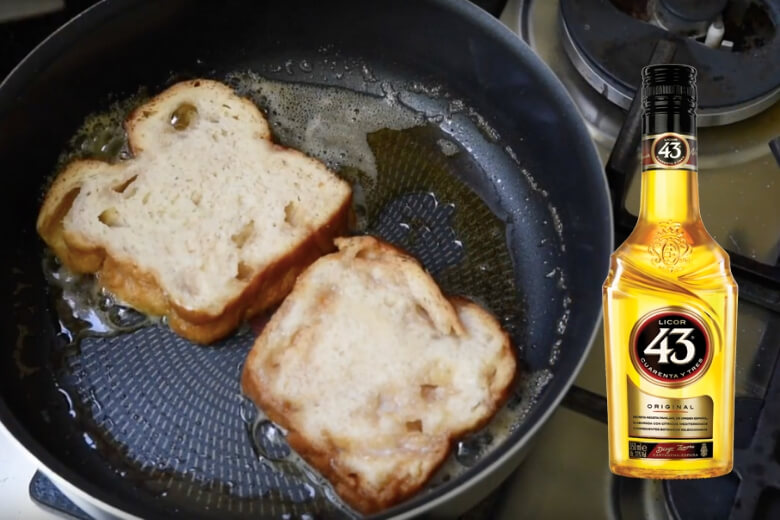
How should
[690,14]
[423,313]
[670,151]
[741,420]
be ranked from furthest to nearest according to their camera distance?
[690,14] < [423,313] < [741,420] < [670,151]

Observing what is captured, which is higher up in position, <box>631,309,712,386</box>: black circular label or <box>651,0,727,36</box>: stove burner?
<box>651,0,727,36</box>: stove burner

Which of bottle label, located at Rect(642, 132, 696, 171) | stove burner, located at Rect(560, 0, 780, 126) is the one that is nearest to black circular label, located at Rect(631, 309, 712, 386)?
bottle label, located at Rect(642, 132, 696, 171)

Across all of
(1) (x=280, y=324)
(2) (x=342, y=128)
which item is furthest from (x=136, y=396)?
(2) (x=342, y=128)

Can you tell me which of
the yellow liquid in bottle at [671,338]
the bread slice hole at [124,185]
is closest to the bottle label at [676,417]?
the yellow liquid in bottle at [671,338]

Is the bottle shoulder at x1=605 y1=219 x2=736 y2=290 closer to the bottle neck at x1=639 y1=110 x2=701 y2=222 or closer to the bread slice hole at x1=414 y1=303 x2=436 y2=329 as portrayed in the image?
the bottle neck at x1=639 y1=110 x2=701 y2=222

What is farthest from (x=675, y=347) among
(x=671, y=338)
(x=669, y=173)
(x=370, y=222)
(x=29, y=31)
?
(x=29, y=31)

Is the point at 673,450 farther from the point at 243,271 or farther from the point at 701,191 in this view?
the point at 243,271

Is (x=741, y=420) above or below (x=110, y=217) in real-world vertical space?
below
